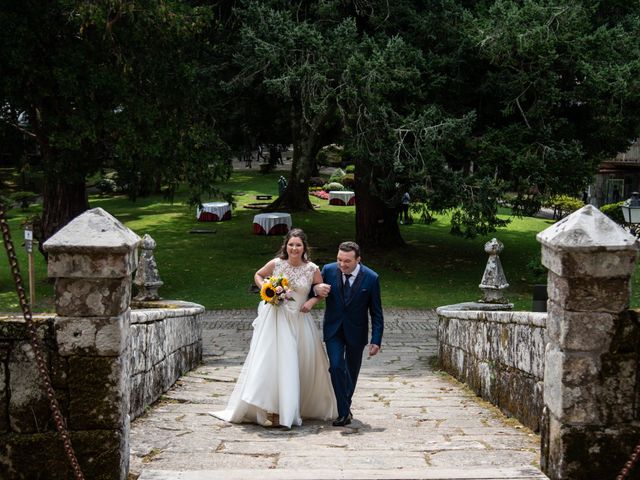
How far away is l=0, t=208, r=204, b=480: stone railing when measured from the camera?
5137 mm

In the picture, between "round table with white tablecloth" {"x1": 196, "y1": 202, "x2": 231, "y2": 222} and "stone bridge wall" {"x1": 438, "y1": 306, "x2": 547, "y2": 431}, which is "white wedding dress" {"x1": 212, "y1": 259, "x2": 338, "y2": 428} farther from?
"round table with white tablecloth" {"x1": 196, "y1": 202, "x2": 231, "y2": 222}

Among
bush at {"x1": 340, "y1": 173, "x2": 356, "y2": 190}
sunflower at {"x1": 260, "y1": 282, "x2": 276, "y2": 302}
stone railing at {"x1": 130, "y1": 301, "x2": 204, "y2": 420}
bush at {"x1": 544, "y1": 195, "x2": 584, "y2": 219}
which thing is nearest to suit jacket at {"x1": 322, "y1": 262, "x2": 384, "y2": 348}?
sunflower at {"x1": 260, "y1": 282, "x2": 276, "y2": 302}

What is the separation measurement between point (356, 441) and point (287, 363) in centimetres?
115

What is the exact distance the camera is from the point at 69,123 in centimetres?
1775

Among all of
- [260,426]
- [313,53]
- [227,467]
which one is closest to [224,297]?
[313,53]

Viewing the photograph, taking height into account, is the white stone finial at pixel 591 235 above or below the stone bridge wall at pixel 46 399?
above

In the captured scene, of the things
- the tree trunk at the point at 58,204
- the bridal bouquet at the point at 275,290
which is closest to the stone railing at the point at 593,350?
the bridal bouquet at the point at 275,290

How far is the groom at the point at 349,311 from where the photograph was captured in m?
7.58

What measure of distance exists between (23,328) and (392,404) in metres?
4.68

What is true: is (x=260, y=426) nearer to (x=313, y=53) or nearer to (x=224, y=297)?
(x=224, y=297)

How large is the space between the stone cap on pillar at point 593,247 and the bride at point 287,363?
10.0 feet

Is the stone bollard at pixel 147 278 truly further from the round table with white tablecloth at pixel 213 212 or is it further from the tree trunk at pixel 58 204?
the round table with white tablecloth at pixel 213 212

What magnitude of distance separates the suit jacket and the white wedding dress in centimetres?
28

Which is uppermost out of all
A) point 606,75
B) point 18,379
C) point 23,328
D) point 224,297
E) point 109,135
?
point 606,75
